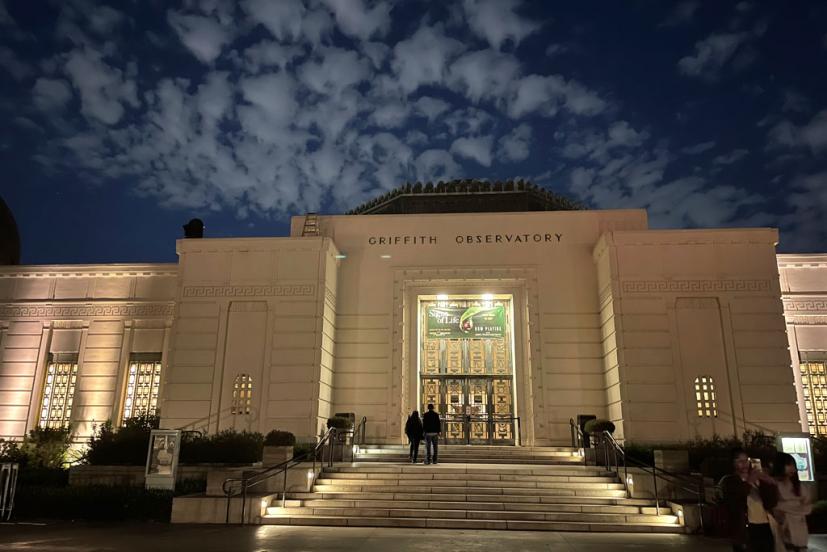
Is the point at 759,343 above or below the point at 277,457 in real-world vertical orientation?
above

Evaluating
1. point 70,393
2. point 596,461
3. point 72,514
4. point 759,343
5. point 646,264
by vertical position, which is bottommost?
point 72,514

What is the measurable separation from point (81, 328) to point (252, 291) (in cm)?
674

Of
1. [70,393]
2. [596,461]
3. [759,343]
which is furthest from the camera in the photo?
[70,393]

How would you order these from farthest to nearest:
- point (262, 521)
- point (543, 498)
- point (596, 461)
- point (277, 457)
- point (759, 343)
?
point (759, 343) < point (596, 461) < point (277, 457) < point (543, 498) < point (262, 521)

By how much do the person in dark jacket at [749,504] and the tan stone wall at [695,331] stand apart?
418 inches

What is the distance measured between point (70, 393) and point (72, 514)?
9331 millimetres

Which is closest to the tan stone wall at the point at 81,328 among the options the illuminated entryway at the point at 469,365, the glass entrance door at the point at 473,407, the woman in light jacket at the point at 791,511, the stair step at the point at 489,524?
the illuminated entryway at the point at 469,365

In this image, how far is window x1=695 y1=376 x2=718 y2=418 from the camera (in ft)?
55.9

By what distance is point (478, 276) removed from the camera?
19953 mm

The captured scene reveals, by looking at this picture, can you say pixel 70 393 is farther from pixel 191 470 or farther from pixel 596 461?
pixel 596 461

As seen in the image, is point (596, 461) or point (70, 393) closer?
point (596, 461)

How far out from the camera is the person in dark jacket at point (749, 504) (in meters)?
6.16

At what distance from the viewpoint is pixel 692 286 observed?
58.9ft

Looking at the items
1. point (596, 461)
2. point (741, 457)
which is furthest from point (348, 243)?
point (741, 457)
